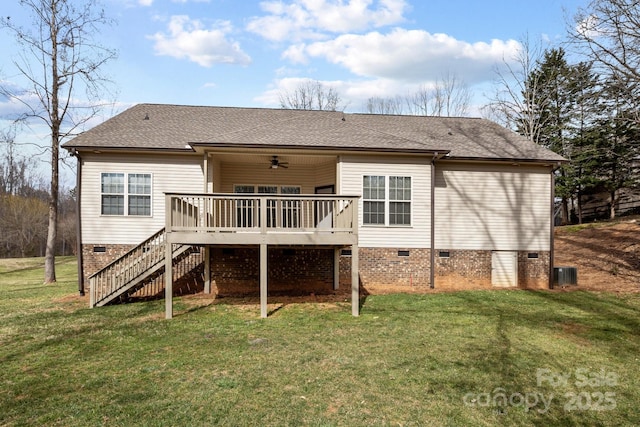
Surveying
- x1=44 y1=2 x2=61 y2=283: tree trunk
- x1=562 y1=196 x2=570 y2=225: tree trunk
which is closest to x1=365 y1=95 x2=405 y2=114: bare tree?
x1=562 y1=196 x2=570 y2=225: tree trunk

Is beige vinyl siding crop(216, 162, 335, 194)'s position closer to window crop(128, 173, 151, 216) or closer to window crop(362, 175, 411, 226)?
window crop(362, 175, 411, 226)

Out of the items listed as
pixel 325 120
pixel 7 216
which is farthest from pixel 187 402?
pixel 7 216

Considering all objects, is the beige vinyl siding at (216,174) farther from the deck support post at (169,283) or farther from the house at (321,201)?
the deck support post at (169,283)

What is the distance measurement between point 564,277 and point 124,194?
14.5 metres

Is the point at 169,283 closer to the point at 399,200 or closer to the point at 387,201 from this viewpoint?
the point at 387,201

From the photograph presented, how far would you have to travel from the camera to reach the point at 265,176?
12.4m

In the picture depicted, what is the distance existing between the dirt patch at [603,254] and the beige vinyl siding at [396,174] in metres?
5.71

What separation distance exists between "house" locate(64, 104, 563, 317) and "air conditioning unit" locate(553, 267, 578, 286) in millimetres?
272

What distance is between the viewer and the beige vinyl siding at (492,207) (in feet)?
38.5

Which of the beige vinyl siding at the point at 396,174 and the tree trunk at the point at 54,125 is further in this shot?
the tree trunk at the point at 54,125

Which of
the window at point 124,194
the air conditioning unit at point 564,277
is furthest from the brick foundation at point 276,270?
the air conditioning unit at point 564,277

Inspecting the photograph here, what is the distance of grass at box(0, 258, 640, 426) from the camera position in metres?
4.12

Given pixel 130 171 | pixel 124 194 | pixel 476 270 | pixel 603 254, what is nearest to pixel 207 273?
pixel 124 194

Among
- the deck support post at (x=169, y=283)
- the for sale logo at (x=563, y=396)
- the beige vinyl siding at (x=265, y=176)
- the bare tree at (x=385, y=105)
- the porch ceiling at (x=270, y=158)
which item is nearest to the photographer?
the for sale logo at (x=563, y=396)
